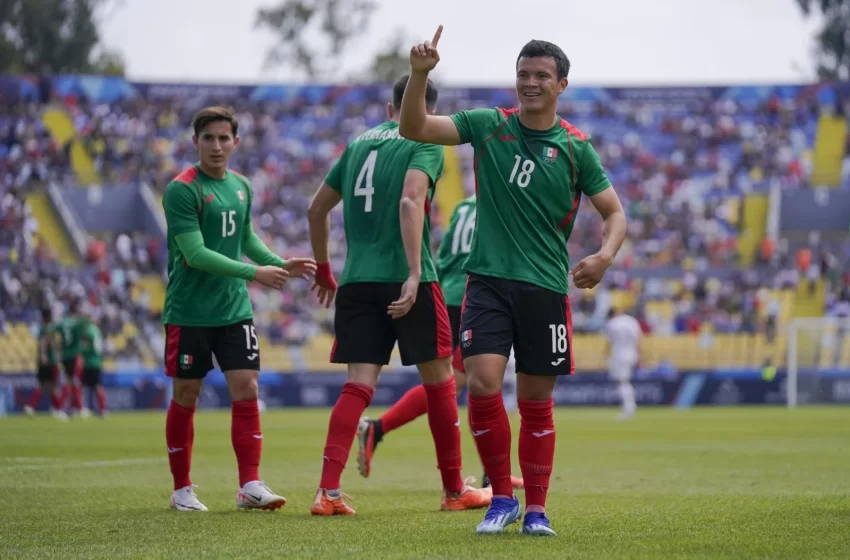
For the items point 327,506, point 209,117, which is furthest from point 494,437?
point 209,117

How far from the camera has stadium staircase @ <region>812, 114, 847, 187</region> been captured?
4338cm

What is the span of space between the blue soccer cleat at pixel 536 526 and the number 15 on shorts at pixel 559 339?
751 millimetres

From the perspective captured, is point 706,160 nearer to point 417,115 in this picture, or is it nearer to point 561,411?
point 561,411

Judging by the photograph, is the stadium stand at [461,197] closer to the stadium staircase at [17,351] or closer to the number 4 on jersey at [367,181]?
the stadium staircase at [17,351]

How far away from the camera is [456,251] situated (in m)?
9.97

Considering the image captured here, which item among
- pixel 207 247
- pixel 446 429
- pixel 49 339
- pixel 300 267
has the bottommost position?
pixel 49 339

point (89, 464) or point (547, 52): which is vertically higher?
point (547, 52)

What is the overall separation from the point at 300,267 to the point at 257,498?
140 cm

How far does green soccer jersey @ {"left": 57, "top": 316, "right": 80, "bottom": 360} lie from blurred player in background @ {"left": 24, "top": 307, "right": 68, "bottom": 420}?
8.6 inches

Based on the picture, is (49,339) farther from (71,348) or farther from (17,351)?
(17,351)

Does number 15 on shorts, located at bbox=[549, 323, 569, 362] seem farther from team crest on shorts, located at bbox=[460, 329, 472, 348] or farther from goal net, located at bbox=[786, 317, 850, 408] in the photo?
goal net, located at bbox=[786, 317, 850, 408]

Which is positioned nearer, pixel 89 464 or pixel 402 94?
pixel 402 94

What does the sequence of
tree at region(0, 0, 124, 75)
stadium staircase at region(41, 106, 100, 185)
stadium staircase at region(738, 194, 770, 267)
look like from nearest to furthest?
stadium staircase at region(738, 194, 770, 267), stadium staircase at region(41, 106, 100, 185), tree at region(0, 0, 124, 75)

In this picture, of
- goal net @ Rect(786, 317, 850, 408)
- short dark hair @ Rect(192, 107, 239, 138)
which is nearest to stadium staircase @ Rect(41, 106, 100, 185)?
goal net @ Rect(786, 317, 850, 408)
